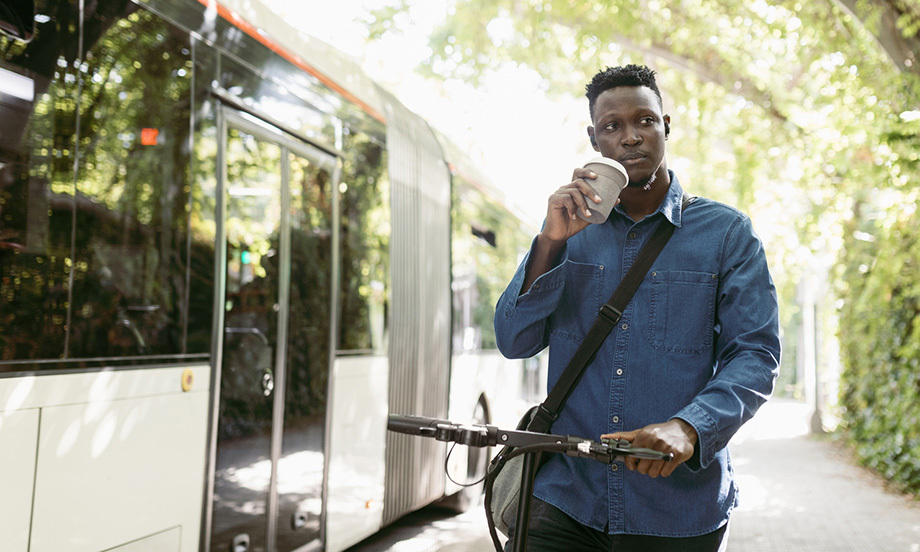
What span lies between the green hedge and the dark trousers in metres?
6.27

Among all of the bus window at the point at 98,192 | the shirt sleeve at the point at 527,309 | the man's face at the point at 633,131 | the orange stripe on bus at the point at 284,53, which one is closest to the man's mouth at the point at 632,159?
the man's face at the point at 633,131

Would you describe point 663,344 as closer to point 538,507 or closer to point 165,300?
point 538,507

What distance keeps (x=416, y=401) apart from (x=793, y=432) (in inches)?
559

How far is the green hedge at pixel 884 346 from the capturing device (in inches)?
360

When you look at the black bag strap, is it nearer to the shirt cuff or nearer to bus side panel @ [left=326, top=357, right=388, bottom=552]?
the shirt cuff

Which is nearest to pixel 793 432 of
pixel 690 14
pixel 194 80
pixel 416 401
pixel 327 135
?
pixel 690 14

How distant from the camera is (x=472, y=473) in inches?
363

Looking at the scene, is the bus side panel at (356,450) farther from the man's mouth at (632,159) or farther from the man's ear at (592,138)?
the man's mouth at (632,159)

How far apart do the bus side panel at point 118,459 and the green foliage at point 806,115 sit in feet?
16.8

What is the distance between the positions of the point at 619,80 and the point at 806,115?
39.8ft

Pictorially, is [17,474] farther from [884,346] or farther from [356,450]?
[884,346]

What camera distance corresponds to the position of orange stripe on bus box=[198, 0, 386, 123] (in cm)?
469

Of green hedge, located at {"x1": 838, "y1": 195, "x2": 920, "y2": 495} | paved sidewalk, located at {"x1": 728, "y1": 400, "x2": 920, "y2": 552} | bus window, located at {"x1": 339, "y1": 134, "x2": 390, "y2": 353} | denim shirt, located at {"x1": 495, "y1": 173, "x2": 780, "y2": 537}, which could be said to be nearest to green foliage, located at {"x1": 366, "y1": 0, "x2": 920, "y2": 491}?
green hedge, located at {"x1": 838, "y1": 195, "x2": 920, "y2": 495}

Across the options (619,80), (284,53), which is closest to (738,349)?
(619,80)
